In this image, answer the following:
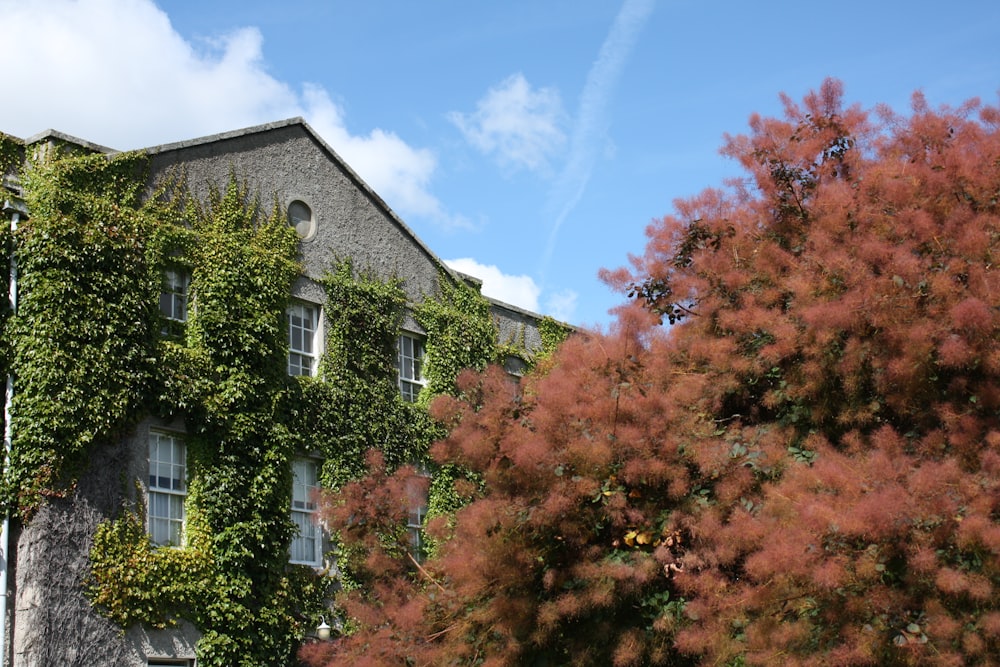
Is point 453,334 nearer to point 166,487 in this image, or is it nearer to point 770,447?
point 166,487

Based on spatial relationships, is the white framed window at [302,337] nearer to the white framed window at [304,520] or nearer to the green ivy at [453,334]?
the white framed window at [304,520]

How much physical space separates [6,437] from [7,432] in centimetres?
6

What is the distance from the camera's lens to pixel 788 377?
39.2 feet

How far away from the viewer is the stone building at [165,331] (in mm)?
13352

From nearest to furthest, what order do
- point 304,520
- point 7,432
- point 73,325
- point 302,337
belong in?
1. point 7,432
2. point 73,325
3. point 304,520
4. point 302,337

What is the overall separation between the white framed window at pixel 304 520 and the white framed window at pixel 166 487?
1.76 metres

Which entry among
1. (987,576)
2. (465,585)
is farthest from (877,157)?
(465,585)

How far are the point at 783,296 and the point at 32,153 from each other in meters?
9.76

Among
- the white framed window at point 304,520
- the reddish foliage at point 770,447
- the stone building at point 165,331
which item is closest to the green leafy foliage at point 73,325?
the stone building at point 165,331

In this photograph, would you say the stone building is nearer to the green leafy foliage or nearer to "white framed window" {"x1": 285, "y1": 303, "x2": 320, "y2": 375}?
"white framed window" {"x1": 285, "y1": 303, "x2": 320, "y2": 375}

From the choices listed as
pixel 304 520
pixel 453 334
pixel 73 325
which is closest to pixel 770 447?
pixel 304 520

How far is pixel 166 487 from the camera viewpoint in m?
15.0

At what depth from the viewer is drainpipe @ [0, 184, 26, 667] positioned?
13.0 meters

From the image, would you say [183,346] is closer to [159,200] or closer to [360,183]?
[159,200]
